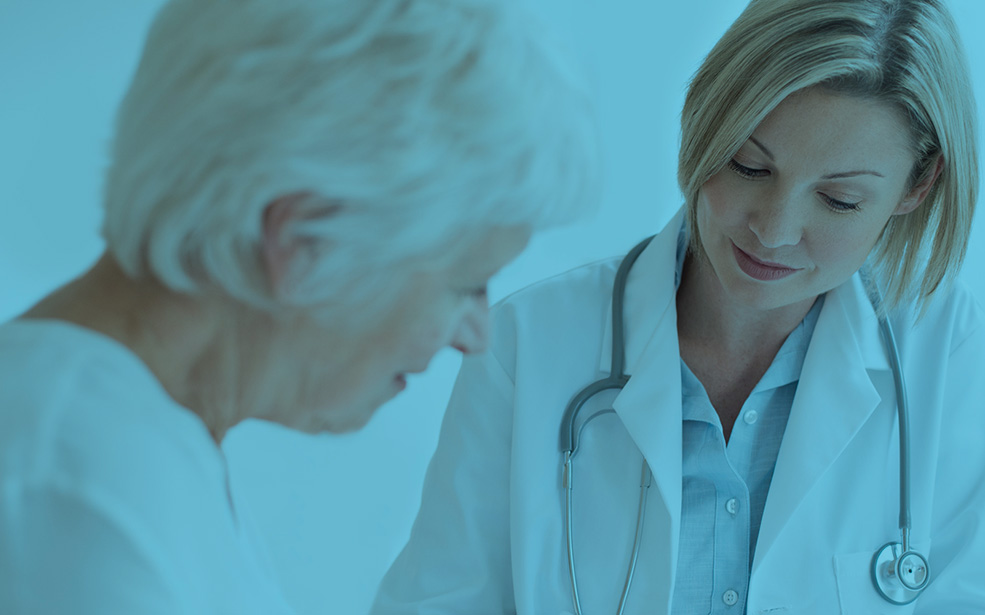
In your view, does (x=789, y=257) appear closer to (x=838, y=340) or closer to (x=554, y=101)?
(x=838, y=340)

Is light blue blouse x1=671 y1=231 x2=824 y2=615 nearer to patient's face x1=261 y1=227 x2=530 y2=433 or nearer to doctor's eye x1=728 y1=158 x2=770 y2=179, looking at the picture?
doctor's eye x1=728 y1=158 x2=770 y2=179

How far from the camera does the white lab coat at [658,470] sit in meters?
1.13

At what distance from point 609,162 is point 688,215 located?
684 mm

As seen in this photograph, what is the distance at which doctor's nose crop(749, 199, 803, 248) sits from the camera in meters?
1.06

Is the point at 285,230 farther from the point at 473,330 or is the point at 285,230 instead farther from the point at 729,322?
the point at 729,322

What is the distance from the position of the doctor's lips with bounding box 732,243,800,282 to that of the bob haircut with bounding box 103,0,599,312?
595 millimetres

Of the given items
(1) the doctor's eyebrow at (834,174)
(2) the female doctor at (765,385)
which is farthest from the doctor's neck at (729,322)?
(1) the doctor's eyebrow at (834,174)

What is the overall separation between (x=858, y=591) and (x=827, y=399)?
0.24 meters

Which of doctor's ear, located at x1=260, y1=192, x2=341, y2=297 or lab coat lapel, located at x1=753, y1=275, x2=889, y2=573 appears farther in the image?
lab coat lapel, located at x1=753, y1=275, x2=889, y2=573

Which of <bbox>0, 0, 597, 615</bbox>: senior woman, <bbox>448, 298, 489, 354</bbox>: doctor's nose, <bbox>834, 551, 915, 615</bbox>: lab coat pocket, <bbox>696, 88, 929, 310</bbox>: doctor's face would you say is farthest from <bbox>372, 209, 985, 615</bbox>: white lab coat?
<bbox>0, 0, 597, 615</bbox>: senior woman

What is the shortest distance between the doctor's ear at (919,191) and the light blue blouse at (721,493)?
0.26m

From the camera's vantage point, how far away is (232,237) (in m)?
0.56

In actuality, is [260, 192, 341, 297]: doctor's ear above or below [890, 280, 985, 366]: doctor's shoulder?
above

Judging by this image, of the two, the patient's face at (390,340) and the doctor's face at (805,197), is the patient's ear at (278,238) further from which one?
the doctor's face at (805,197)
